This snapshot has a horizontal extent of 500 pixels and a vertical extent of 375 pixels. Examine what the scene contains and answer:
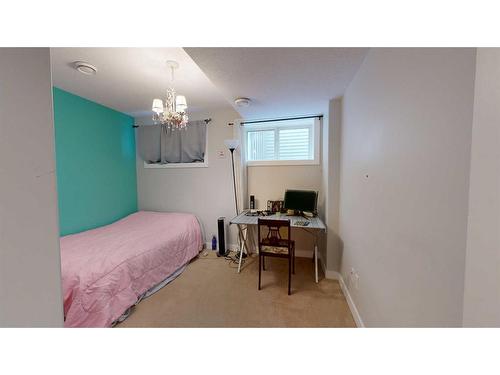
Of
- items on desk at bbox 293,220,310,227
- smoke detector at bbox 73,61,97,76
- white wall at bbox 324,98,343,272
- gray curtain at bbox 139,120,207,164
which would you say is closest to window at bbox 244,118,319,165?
white wall at bbox 324,98,343,272

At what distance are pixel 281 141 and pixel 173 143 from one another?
75.3 inches

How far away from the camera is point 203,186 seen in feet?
10.2

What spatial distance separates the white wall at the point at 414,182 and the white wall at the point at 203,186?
2.03 meters

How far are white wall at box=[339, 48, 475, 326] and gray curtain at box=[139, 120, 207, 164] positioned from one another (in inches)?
93.4

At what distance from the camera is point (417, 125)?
2.58 feet

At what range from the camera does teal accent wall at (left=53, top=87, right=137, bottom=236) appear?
227cm

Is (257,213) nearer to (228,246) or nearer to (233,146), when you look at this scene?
(228,246)

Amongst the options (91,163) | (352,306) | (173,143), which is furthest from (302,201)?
(91,163)

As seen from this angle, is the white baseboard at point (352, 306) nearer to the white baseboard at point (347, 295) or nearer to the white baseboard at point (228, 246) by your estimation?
the white baseboard at point (347, 295)

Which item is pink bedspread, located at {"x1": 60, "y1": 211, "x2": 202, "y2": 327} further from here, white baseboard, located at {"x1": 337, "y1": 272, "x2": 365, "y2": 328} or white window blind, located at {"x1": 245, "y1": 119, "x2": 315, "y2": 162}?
white baseboard, located at {"x1": 337, "y1": 272, "x2": 365, "y2": 328}

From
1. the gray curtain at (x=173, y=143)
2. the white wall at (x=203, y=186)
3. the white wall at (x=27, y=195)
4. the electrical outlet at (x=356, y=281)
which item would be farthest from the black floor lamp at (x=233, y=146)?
the white wall at (x=27, y=195)

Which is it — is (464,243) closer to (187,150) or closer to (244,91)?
(244,91)

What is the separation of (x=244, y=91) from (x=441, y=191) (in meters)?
1.76

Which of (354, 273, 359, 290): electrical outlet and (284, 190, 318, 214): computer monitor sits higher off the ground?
(284, 190, 318, 214): computer monitor
